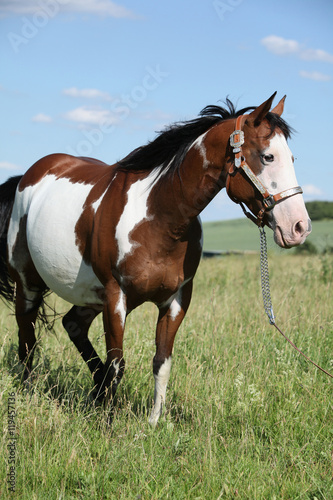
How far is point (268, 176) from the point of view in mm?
3158

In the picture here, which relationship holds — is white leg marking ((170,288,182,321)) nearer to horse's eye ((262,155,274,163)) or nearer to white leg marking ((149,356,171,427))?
white leg marking ((149,356,171,427))

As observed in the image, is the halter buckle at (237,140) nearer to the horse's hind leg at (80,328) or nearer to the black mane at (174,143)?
the black mane at (174,143)

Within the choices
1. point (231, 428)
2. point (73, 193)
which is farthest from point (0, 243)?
point (231, 428)

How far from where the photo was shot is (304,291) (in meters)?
7.94

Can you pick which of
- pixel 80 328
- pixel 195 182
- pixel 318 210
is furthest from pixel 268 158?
pixel 318 210

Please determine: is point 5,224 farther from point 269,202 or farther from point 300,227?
point 300,227

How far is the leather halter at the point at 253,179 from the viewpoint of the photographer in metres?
3.10

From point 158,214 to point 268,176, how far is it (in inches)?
33.7

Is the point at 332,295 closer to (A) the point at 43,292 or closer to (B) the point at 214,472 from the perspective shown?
(A) the point at 43,292

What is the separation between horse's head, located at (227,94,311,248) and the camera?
3.08m

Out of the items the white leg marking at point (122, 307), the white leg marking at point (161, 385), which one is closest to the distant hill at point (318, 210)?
the white leg marking at point (122, 307)

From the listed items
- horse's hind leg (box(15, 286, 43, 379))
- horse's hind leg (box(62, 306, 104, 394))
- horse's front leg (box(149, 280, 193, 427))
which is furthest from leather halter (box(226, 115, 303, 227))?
horse's hind leg (box(15, 286, 43, 379))

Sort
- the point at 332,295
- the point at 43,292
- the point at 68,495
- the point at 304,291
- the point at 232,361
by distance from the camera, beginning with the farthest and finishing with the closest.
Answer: the point at 304,291 < the point at 332,295 < the point at 43,292 < the point at 232,361 < the point at 68,495

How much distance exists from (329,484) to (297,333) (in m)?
2.54
